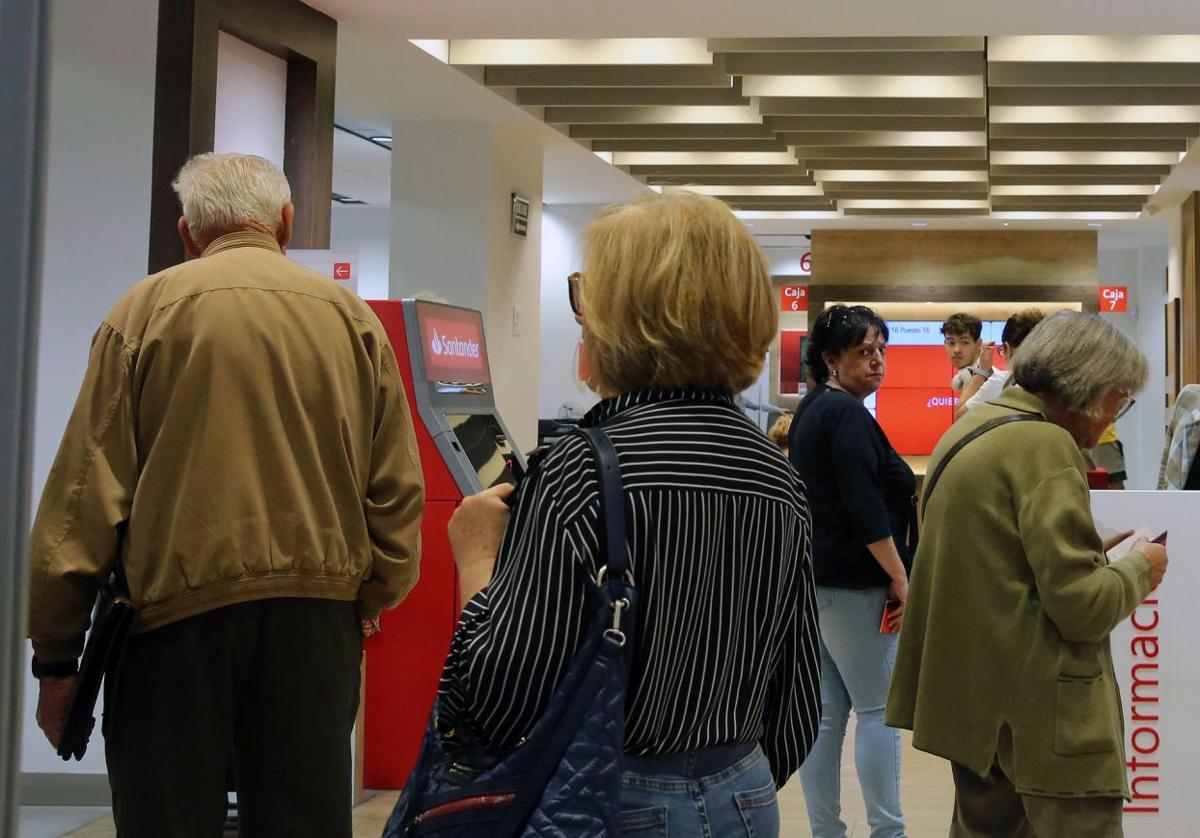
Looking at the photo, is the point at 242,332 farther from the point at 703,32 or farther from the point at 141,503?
the point at 703,32

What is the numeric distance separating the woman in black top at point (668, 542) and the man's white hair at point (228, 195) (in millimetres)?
1053

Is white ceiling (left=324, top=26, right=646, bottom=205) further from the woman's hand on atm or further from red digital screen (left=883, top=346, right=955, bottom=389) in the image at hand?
the woman's hand on atm

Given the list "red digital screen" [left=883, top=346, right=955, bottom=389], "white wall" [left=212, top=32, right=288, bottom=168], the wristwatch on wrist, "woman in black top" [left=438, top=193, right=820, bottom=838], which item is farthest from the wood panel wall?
"woman in black top" [left=438, top=193, right=820, bottom=838]

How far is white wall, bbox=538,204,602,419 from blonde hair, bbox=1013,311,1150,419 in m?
10.0

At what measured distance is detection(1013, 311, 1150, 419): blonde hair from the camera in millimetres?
2207

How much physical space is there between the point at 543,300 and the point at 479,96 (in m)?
4.83

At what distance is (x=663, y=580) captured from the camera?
1300 mm

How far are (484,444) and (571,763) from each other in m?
3.24

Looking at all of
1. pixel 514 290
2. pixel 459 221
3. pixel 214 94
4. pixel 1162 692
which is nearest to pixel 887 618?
pixel 1162 692

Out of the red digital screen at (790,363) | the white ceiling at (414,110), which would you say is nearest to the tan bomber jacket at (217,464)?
the white ceiling at (414,110)

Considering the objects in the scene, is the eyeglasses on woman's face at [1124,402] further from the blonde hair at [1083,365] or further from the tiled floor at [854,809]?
the tiled floor at [854,809]

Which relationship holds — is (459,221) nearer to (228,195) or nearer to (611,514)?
(228,195)

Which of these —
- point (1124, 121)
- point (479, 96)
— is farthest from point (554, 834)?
point (1124, 121)

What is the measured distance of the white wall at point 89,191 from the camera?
4418 millimetres
